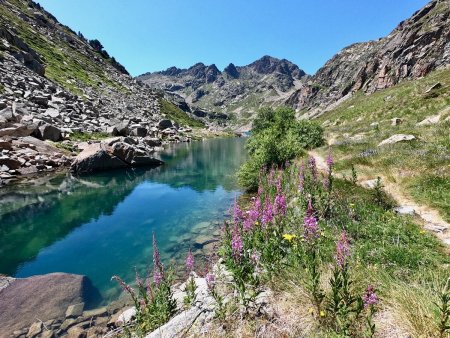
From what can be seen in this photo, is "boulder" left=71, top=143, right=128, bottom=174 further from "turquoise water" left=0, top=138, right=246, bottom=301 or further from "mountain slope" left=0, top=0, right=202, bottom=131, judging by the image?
"mountain slope" left=0, top=0, right=202, bottom=131

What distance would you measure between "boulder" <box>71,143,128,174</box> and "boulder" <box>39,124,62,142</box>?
857cm

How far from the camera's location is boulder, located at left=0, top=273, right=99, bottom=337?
8.73 m

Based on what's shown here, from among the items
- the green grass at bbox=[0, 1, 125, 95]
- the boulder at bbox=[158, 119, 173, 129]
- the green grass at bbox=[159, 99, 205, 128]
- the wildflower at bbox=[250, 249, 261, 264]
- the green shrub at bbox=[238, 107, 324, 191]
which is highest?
the green grass at bbox=[0, 1, 125, 95]

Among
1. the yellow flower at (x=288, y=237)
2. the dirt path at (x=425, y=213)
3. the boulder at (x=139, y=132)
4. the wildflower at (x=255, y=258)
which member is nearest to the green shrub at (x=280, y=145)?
the dirt path at (x=425, y=213)

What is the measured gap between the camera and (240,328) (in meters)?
4.79

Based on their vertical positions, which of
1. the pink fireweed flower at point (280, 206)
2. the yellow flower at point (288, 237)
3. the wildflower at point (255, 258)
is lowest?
the wildflower at point (255, 258)

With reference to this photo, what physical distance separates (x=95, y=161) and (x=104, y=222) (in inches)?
748

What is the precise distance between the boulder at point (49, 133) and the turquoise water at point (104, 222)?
12351 millimetres

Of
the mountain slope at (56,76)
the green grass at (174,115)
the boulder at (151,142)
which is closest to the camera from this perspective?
the mountain slope at (56,76)

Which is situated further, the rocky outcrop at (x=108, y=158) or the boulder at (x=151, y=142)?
the boulder at (x=151, y=142)

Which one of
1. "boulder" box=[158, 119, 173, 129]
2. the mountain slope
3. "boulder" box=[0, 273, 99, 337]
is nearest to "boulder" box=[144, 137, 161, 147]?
the mountain slope

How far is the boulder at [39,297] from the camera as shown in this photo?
8734 millimetres

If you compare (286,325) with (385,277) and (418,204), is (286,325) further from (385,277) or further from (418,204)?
(418,204)

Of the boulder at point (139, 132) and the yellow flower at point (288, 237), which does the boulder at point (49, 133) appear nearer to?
the boulder at point (139, 132)
